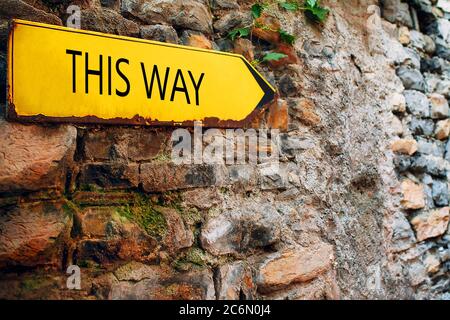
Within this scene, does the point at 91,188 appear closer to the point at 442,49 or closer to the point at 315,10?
the point at 315,10

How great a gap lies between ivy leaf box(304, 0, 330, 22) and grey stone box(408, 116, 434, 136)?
0.71 metres

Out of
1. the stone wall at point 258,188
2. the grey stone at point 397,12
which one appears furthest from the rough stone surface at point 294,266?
the grey stone at point 397,12

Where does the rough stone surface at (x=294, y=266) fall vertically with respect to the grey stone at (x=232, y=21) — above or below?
below

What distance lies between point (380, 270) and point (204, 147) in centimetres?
89

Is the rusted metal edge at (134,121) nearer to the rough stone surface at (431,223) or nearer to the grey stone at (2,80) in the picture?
the grey stone at (2,80)

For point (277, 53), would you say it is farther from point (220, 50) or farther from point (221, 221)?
point (221, 221)

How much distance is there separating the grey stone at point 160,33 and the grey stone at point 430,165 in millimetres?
1252

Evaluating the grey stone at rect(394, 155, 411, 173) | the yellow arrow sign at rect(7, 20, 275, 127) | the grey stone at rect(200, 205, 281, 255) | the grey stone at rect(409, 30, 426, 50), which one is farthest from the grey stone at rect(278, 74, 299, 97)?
the grey stone at rect(409, 30, 426, 50)

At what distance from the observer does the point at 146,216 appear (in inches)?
41.1

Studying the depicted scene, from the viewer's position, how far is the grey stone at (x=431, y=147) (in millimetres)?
1848

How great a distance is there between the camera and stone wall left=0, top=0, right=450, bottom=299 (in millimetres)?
920

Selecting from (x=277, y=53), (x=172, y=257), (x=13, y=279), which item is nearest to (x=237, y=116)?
(x=277, y=53)

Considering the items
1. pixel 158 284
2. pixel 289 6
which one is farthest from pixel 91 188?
pixel 289 6

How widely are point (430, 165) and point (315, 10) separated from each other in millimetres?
973
